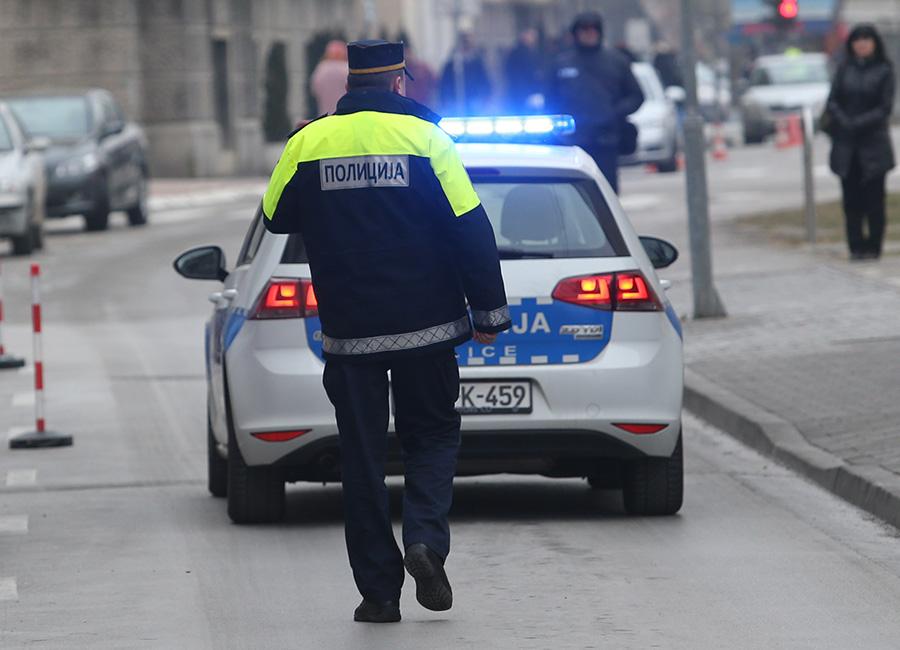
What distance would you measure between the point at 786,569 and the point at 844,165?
1151 centimetres

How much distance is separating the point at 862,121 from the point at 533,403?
423 inches

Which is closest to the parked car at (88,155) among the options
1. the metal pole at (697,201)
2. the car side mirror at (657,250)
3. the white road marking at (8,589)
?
the metal pole at (697,201)

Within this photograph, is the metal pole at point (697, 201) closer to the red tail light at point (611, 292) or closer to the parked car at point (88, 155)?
the red tail light at point (611, 292)

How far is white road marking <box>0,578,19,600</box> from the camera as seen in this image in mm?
8062

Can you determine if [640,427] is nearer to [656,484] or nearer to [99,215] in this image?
[656,484]

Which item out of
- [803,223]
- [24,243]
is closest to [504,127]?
[803,223]

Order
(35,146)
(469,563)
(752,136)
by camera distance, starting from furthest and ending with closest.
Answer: (752,136) < (35,146) < (469,563)

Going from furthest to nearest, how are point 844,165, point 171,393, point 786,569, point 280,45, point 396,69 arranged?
point 280,45, point 844,165, point 171,393, point 786,569, point 396,69

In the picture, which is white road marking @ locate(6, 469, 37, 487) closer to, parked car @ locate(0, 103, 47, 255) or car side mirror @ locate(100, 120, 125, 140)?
parked car @ locate(0, 103, 47, 255)

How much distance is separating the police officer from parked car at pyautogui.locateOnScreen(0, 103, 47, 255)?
60.7 ft

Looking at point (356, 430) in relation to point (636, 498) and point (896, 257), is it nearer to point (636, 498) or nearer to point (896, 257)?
point (636, 498)

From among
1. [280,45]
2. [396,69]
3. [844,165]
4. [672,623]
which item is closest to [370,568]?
[672,623]

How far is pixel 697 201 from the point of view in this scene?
16625 millimetres

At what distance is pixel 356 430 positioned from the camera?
24.1 ft
